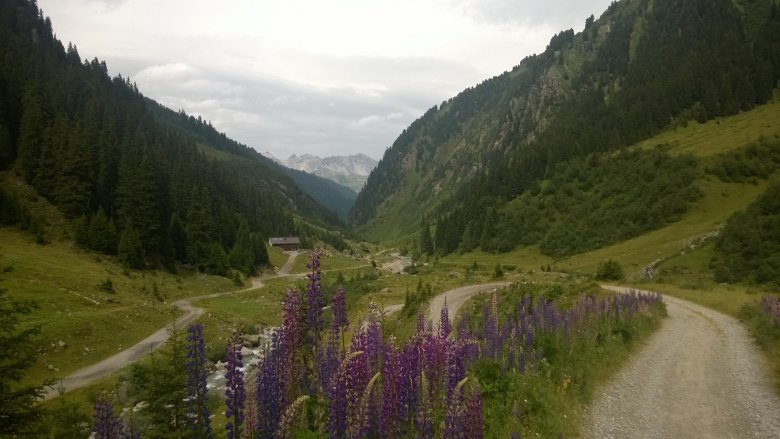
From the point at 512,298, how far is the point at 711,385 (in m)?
Answer: 16.6

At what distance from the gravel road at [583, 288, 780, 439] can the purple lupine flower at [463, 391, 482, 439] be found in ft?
25.9

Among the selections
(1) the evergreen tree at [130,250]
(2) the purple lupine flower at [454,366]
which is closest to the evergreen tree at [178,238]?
(1) the evergreen tree at [130,250]

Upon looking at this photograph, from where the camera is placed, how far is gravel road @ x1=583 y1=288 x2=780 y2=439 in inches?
456

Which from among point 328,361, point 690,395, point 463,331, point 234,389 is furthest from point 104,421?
point 690,395

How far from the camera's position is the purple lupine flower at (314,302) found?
22.4 ft

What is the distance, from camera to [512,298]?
31047 millimetres

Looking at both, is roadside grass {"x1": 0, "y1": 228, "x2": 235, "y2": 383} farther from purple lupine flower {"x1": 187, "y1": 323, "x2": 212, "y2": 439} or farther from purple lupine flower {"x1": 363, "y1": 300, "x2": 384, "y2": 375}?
purple lupine flower {"x1": 187, "y1": 323, "x2": 212, "y2": 439}

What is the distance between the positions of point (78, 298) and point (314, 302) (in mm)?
46433

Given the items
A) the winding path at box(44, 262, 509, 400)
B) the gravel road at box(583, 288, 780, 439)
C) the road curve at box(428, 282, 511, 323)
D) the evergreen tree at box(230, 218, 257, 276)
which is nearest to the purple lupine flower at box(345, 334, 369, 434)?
the gravel road at box(583, 288, 780, 439)

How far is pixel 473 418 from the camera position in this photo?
17.2 ft

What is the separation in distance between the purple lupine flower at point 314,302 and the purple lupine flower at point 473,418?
2837mm

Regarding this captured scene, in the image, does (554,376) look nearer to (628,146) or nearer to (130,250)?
(130,250)

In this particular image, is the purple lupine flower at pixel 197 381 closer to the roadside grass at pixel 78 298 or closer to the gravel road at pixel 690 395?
the gravel road at pixel 690 395

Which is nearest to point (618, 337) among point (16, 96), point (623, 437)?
point (623, 437)
